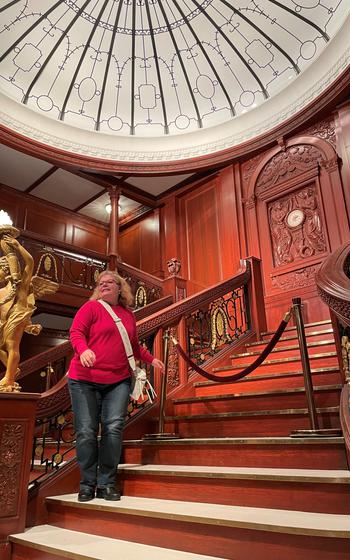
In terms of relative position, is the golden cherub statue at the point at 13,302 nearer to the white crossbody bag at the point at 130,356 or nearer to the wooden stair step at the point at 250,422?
the white crossbody bag at the point at 130,356

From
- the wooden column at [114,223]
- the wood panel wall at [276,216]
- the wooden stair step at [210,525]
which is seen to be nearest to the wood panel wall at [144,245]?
the wood panel wall at [276,216]

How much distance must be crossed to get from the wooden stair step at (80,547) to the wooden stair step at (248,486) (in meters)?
0.38

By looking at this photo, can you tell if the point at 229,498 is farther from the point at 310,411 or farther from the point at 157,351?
the point at 157,351

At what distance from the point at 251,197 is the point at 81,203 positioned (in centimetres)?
388

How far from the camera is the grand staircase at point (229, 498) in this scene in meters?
1.74

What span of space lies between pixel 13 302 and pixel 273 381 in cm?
201

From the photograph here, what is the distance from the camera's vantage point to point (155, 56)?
7.17 m

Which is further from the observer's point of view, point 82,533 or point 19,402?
point 19,402

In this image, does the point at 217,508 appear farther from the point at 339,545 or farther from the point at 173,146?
the point at 173,146

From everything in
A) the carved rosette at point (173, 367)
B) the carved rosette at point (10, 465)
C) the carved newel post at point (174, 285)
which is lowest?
the carved rosette at point (10, 465)

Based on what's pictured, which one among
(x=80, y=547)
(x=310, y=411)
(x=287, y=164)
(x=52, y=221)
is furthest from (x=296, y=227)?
(x=80, y=547)

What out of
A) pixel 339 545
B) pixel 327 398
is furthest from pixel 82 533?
pixel 327 398

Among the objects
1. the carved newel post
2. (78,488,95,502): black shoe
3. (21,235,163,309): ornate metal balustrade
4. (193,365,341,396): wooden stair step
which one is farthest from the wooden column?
(78,488,95,502): black shoe

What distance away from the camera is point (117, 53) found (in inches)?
280
